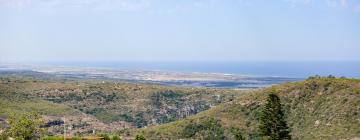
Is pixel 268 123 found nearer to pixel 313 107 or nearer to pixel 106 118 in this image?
pixel 313 107

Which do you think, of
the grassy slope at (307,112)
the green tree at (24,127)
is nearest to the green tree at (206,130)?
the grassy slope at (307,112)

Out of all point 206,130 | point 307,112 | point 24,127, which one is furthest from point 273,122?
point 206,130

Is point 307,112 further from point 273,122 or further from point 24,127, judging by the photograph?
point 24,127

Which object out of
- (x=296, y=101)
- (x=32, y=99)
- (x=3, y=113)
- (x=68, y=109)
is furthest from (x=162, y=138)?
(x=32, y=99)

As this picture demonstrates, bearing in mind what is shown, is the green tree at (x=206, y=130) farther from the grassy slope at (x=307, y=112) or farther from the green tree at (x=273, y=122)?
the green tree at (x=273, y=122)

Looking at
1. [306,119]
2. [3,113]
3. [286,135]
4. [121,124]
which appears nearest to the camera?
[286,135]

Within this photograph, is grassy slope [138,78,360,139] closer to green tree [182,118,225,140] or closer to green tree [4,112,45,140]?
green tree [182,118,225,140]

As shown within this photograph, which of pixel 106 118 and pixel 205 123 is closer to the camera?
pixel 205 123

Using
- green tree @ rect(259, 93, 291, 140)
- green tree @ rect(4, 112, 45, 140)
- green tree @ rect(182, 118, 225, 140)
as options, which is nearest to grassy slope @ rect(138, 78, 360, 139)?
green tree @ rect(182, 118, 225, 140)
